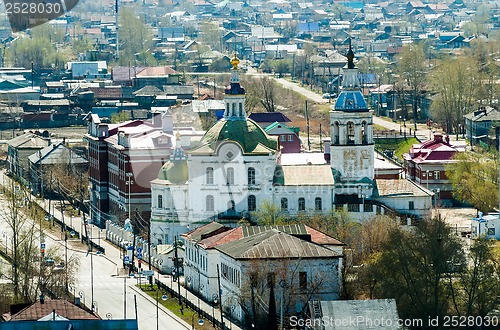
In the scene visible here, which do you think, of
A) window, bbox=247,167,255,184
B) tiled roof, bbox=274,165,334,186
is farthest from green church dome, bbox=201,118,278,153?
tiled roof, bbox=274,165,334,186

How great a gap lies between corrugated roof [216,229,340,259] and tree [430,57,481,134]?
3490 cm

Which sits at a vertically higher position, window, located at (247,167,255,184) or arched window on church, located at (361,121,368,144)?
arched window on church, located at (361,121,368,144)

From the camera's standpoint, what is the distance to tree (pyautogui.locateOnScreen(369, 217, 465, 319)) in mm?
38281

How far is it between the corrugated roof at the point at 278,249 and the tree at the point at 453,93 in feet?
115

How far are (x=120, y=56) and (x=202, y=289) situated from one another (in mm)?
77715

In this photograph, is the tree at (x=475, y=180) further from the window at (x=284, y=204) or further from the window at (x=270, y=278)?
the window at (x=270, y=278)

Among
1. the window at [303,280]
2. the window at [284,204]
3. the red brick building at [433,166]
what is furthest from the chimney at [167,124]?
the window at [303,280]

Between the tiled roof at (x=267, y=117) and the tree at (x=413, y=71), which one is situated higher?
the tiled roof at (x=267, y=117)

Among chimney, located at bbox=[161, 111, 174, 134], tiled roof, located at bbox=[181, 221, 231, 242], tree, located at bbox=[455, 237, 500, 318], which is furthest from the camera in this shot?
chimney, located at bbox=[161, 111, 174, 134]

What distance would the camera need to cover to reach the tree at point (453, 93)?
261 ft

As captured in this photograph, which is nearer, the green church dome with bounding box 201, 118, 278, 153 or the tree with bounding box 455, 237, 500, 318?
the tree with bounding box 455, 237, 500, 318

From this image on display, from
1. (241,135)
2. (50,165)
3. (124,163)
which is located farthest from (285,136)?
(241,135)

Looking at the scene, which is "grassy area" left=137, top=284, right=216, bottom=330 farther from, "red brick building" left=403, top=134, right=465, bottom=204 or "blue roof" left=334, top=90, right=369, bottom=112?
"red brick building" left=403, top=134, right=465, bottom=204

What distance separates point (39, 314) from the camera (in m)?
37.7
